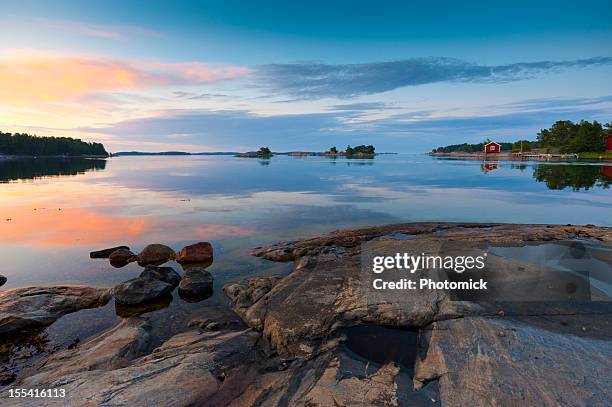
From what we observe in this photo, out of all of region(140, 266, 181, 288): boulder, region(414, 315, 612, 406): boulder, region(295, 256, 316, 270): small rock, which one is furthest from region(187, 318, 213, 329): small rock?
region(414, 315, 612, 406): boulder

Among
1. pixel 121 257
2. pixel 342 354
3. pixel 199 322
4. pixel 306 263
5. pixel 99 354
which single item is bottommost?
pixel 199 322

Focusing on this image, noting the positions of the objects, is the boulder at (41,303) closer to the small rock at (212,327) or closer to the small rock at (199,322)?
the small rock at (199,322)

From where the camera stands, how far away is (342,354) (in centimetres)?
866

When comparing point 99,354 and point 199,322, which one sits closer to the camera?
point 99,354

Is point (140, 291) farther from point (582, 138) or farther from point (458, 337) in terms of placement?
point (582, 138)

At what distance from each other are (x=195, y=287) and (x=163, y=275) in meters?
1.97

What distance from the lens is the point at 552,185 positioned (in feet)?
173

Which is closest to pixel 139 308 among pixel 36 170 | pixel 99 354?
pixel 99 354

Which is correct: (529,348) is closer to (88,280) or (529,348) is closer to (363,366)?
(363,366)

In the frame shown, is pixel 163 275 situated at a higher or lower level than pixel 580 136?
lower

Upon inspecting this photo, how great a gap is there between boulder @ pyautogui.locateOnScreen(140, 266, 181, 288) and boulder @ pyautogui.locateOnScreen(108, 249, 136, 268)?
391cm

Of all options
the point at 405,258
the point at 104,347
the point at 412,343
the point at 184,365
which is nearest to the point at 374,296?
the point at 412,343

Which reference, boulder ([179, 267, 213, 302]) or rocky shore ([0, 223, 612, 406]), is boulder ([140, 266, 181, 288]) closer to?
boulder ([179, 267, 213, 302])

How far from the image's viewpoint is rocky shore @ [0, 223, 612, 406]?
7.04 meters
